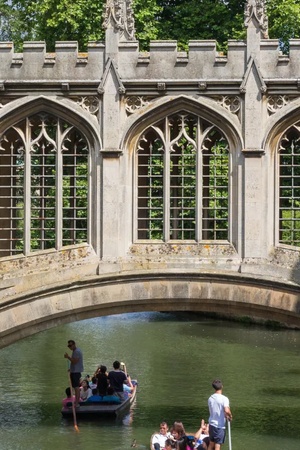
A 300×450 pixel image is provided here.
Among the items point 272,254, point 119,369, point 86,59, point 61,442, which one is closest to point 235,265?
point 272,254

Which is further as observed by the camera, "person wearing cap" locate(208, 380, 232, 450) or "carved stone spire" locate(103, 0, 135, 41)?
"carved stone spire" locate(103, 0, 135, 41)

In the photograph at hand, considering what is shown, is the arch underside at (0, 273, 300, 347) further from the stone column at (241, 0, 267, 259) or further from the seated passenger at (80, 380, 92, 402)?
the seated passenger at (80, 380, 92, 402)

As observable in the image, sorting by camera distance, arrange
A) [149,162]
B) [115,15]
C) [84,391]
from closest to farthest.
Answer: [115,15] < [149,162] < [84,391]

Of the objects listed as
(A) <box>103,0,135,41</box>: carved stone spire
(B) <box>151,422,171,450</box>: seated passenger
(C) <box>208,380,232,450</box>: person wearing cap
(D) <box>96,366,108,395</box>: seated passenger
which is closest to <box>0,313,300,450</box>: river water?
(D) <box>96,366,108,395</box>: seated passenger

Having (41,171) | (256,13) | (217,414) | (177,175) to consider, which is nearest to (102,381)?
(41,171)

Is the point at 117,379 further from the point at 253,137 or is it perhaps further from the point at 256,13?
the point at 256,13

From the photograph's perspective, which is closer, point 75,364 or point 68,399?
point 75,364

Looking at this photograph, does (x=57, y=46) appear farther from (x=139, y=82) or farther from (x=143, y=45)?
(x=143, y=45)

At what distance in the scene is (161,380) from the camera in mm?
34562

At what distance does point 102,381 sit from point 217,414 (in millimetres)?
8305

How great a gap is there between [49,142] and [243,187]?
3.06 meters

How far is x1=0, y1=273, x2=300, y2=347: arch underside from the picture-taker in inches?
944

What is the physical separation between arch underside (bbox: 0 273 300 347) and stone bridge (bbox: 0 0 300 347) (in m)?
0.02

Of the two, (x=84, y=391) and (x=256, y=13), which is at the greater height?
(x=256, y=13)
